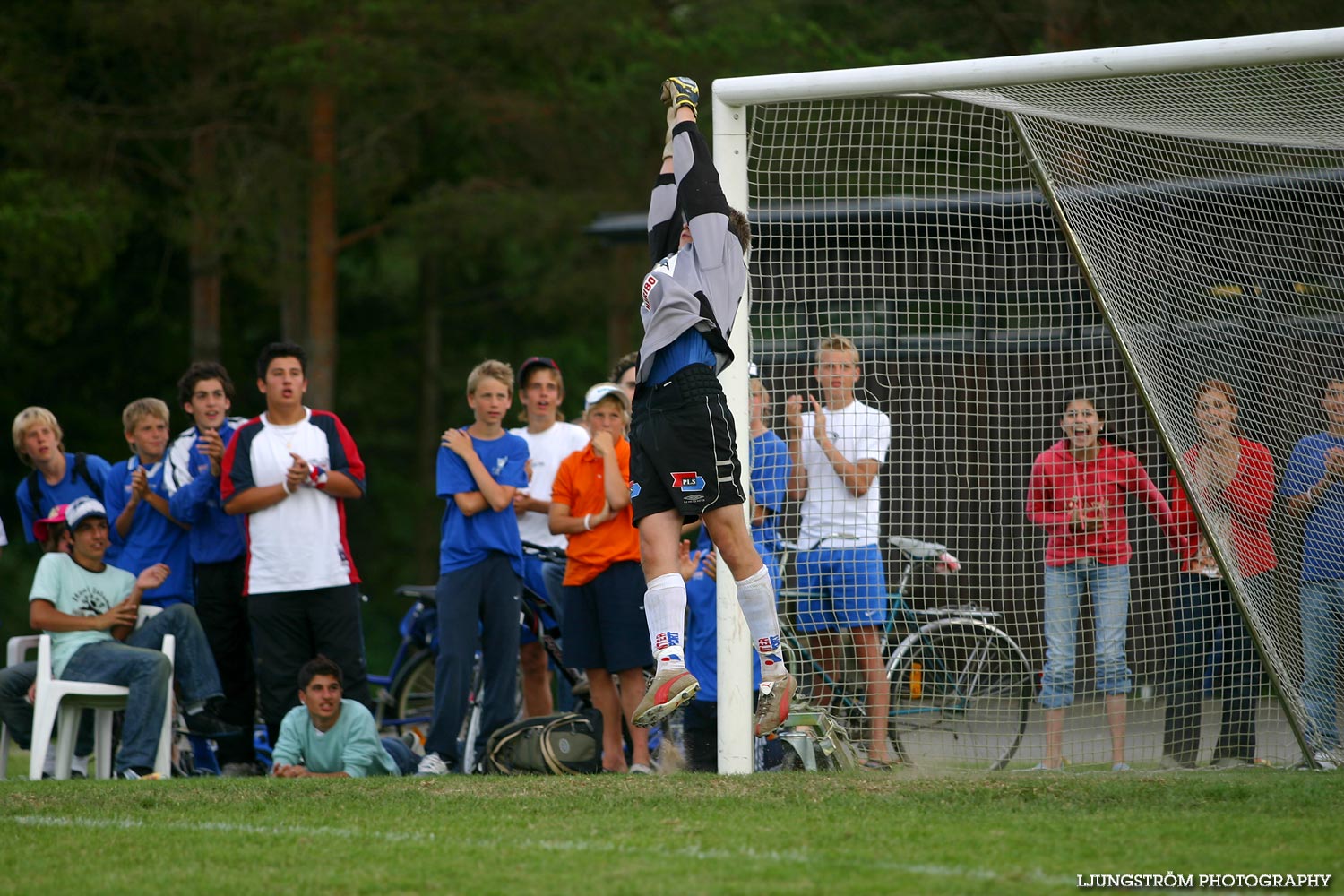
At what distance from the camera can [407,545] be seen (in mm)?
25828

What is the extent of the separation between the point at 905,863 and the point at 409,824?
1.70 m

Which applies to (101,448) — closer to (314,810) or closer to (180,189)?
(180,189)

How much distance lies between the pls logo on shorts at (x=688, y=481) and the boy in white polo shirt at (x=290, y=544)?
266 cm

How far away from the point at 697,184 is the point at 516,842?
2.33m

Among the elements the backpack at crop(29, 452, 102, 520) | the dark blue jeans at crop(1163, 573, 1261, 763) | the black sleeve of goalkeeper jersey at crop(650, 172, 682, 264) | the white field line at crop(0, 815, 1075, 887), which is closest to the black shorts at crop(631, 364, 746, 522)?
the black sleeve of goalkeeper jersey at crop(650, 172, 682, 264)

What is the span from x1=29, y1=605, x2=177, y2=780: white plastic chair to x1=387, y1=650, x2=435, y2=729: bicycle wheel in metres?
1.93

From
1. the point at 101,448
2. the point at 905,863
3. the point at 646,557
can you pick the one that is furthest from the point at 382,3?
the point at 905,863

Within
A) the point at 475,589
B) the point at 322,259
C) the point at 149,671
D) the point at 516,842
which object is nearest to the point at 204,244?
the point at 322,259

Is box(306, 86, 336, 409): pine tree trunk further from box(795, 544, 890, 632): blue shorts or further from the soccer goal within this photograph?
box(795, 544, 890, 632): blue shorts

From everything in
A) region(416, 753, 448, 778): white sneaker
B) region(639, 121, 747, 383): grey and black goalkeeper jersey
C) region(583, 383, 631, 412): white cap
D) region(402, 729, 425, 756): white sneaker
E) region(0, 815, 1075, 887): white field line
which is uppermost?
region(639, 121, 747, 383): grey and black goalkeeper jersey

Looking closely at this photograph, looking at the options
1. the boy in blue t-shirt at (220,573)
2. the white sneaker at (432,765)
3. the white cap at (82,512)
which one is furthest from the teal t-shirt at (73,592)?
the white sneaker at (432,765)

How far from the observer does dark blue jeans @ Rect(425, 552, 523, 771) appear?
702cm

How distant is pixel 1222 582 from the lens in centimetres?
665

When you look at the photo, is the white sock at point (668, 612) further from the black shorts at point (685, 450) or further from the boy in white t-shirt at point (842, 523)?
the boy in white t-shirt at point (842, 523)
